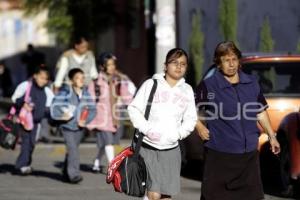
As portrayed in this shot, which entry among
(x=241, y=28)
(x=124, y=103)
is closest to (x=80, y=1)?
(x=241, y=28)

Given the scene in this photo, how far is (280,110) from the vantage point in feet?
39.7

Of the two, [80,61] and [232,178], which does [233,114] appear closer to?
→ [232,178]

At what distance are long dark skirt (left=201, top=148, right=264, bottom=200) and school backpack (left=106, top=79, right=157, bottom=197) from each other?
0.62 m

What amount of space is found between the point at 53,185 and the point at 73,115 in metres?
0.96

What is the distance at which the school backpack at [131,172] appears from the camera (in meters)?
8.34

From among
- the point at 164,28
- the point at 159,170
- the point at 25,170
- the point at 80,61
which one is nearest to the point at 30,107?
the point at 25,170

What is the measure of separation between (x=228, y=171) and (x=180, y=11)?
1689 centimetres

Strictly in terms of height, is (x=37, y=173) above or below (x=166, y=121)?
below

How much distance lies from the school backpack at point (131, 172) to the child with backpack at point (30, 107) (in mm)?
5457

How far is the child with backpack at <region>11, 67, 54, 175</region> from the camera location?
13766 millimetres

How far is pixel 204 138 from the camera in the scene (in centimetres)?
804

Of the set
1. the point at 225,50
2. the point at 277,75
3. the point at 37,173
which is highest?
the point at 225,50

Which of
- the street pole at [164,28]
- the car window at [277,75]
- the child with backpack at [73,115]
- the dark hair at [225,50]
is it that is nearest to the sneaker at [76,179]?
the child with backpack at [73,115]

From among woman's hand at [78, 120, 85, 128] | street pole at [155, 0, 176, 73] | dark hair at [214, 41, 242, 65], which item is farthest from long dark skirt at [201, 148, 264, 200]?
street pole at [155, 0, 176, 73]
